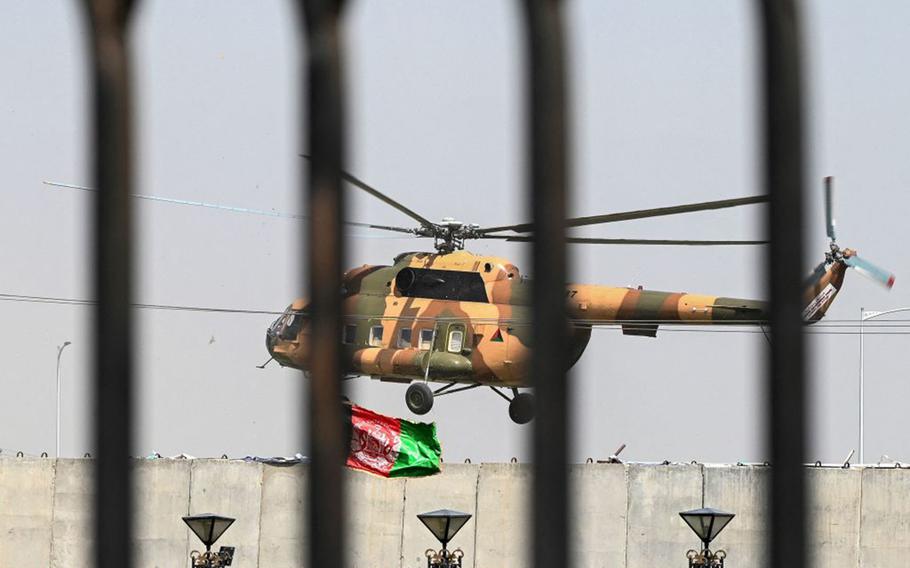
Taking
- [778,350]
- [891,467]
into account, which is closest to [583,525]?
[891,467]

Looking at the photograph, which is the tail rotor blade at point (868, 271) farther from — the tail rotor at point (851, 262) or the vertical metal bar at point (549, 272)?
the vertical metal bar at point (549, 272)

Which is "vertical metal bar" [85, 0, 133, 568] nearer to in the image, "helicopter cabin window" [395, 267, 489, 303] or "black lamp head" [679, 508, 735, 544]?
"black lamp head" [679, 508, 735, 544]

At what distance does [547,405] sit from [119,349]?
1.90ft

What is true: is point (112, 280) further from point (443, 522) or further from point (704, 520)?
point (443, 522)

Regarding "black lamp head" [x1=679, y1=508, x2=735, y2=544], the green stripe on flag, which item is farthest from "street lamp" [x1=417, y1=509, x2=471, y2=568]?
the green stripe on flag

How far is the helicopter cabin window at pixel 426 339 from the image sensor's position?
87.1 feet

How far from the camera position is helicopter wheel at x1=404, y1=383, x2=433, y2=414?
25688 millimetres

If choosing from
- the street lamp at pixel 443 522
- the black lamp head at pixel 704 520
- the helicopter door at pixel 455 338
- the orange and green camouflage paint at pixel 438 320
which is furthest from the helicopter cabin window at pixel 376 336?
the black lamp head at pixel 704 520

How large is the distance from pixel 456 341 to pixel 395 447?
2.31 meters

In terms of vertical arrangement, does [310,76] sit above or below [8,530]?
above

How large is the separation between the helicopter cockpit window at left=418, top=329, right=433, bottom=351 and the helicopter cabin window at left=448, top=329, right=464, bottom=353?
0.97 feet

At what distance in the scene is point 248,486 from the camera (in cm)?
2375

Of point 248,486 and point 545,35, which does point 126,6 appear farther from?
point 248,486

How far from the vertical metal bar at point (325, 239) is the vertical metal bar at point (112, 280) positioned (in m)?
0.25
